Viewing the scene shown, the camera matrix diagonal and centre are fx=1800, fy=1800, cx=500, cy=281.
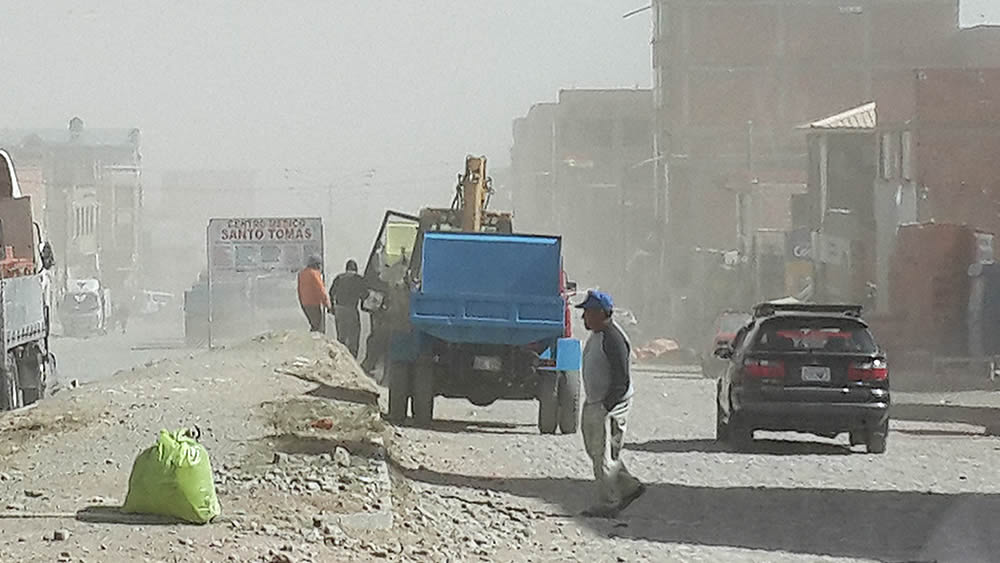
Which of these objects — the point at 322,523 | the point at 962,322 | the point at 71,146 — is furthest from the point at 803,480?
the point at 71,146

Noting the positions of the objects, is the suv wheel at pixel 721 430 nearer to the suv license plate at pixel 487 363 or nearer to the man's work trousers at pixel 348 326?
the suv license plate at pixel 487 363

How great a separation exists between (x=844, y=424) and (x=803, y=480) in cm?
258

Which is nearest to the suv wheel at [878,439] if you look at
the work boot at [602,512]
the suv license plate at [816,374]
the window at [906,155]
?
the suv license plate at [816,374]

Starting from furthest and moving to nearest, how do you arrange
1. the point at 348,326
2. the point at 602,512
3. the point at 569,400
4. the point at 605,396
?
the point at 348,326 → the point at 569,400 → the point at 602,512 → the point at 605,396

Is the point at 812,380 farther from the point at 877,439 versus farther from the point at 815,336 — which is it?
the point at 877,439

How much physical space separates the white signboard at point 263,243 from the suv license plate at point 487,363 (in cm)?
2185

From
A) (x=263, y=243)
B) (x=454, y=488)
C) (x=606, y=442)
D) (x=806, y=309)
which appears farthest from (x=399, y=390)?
(x=263, y=243)

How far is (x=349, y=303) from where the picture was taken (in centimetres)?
3114

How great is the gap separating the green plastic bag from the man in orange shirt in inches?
817

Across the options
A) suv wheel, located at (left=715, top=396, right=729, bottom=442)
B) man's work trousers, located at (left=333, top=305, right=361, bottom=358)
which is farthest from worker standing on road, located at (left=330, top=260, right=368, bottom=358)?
suv wheel, located at (left=715, top=396, right=729, bottom=442)

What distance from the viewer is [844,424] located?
65.3 ft

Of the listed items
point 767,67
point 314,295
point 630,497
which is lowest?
point 630,497

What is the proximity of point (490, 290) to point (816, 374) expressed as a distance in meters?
4.23

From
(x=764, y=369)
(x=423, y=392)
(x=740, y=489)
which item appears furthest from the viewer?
(x=423, y=392)
